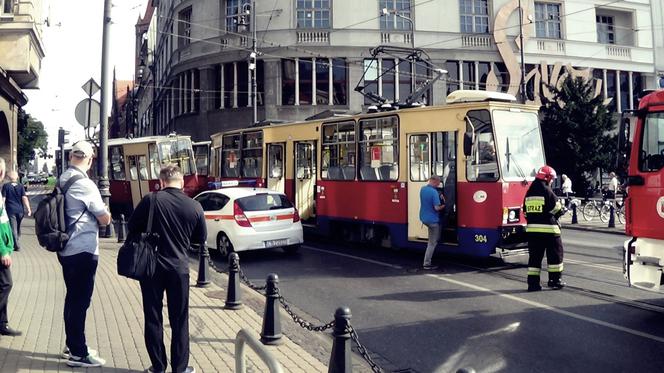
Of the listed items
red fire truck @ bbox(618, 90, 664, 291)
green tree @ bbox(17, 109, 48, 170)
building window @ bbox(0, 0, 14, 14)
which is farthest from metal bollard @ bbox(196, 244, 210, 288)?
green tree @ bbox(17, 109, 48, 170)

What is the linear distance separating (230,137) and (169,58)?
90.4 feet

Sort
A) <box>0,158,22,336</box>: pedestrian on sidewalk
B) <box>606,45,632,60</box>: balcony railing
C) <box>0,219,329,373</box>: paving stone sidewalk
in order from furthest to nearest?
<box>606,45,632,60</box>: balcony railing → <box>0,158,22,336</box>: pedestrian on sidewalk → <box>0,219,329,373</box>: paving stone sidewalk

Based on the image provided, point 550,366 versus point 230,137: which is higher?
point 230,137

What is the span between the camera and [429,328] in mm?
6691

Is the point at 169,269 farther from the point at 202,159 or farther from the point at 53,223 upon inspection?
the point at 202,159

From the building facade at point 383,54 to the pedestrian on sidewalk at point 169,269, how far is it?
27.6 metres

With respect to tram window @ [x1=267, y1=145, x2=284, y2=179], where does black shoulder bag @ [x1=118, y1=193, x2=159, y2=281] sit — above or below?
below

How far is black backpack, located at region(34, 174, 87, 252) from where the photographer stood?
464cm

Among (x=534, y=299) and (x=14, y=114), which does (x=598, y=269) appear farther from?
(x=14, y=114)

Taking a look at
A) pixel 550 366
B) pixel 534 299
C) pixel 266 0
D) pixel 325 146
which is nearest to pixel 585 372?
pixel 550 366

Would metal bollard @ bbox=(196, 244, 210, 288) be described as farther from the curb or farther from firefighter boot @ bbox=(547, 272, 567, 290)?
the curb

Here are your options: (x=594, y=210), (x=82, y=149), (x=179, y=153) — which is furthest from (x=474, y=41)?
(x=82, y=149)

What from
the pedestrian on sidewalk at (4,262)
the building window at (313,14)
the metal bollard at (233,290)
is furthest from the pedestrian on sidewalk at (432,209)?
the building window at (313,14)

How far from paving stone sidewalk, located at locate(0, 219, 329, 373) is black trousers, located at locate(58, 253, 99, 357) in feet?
0.90
